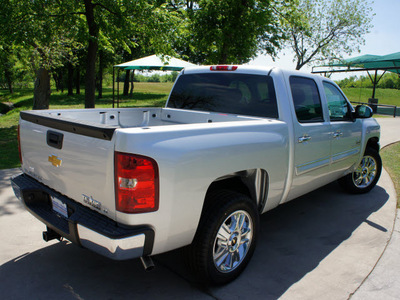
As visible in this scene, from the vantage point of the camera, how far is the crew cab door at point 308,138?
3.60 metres

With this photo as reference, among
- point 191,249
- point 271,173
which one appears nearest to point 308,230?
point 271,173

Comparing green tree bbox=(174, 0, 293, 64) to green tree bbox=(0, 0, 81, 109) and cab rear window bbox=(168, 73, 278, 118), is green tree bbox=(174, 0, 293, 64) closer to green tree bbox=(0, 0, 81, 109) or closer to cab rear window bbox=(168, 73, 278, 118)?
green tree bbox=(0, 0, 81, 109)

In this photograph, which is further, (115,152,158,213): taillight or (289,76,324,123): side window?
(289,76,324,123): side window

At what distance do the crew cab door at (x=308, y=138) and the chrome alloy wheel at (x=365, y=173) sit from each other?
1.59m

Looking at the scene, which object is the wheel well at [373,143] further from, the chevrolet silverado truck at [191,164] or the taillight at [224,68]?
the taillight at [224,68]

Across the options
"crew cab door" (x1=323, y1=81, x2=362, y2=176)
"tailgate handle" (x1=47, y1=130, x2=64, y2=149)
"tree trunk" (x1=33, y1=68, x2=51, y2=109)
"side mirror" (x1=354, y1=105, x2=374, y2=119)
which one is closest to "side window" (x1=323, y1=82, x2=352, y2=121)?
"crew cab door" (x1=323, y1=81, x2=362, y2=176)

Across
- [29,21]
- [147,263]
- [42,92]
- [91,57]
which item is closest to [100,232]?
[147,263]

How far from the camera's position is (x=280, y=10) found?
1614 centimetres

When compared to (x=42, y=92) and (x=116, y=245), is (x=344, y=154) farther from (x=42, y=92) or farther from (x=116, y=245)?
(x=42, y=92)

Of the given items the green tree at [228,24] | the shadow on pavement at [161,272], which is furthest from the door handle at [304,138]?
the green tree at [228,24]

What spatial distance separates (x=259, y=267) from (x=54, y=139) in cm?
221

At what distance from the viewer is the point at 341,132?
4422mm

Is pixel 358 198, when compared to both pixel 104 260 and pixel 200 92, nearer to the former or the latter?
pixel 200 92

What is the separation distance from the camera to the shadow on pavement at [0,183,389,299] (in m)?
2.80
